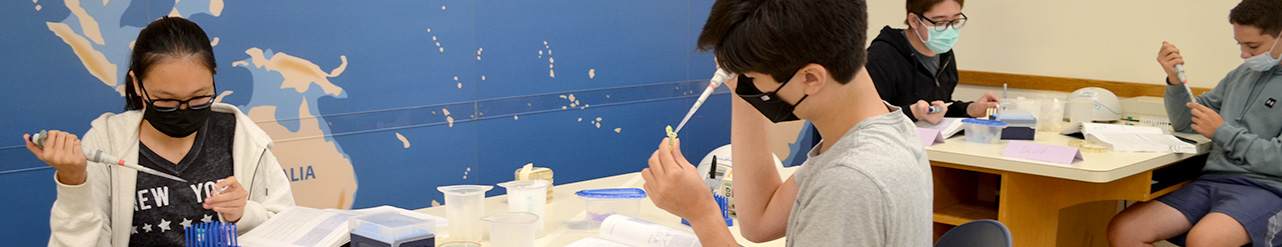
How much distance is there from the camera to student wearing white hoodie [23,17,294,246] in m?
1.87

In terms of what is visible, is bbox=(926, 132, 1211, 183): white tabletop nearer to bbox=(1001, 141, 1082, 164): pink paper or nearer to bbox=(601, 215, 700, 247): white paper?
bbox=(1001, 141, 1082, 164): pink paper

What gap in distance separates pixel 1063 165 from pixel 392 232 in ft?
6.21

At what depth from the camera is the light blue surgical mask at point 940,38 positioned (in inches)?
127

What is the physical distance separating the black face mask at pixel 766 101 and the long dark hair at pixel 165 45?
129 centimetres

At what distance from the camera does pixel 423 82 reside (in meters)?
3.46

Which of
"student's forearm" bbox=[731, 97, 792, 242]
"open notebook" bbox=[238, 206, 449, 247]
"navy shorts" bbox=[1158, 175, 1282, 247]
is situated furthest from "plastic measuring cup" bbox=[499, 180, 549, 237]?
"navy shorts" bbox=[1158, 175, 1282, 247]


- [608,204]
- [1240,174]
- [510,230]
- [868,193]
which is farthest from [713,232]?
[1240,174]

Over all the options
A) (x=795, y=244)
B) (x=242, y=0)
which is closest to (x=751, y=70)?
(x=795, y=244)

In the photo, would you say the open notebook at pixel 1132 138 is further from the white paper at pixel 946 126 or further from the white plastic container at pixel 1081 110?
the white paper at pixel 946 126

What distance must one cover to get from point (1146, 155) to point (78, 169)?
9.31ft

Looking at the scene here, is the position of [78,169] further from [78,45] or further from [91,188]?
[78,45]

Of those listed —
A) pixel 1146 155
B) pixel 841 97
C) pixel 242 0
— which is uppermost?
pixel 242 0

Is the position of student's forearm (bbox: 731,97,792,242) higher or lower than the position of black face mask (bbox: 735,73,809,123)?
lower

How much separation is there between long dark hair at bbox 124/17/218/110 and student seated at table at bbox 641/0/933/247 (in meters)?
1.18
